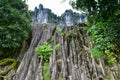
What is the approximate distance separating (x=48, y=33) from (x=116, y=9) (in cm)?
620

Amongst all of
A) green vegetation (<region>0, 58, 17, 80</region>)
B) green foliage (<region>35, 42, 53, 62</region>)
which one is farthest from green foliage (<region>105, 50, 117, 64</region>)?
green vegetation (<region>0, 58, 17, 80</region>)

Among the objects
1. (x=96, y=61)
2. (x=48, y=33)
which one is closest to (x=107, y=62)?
(x=96, y=61)

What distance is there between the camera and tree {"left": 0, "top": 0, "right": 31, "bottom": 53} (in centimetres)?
1113

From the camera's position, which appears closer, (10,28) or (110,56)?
(110,56)

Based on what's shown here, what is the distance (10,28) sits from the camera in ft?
37.2

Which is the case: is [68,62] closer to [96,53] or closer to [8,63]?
[96,53]

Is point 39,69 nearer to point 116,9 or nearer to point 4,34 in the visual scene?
point 4,34

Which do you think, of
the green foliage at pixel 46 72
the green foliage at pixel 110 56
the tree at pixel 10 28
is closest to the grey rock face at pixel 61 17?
the tree at pixel 10 28

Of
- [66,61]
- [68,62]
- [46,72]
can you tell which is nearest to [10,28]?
[46,72]

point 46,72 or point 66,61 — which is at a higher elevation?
point 66,61

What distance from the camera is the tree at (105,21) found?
7.85 m

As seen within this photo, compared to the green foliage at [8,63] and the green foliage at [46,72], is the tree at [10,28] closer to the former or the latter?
the green foliage at [8,63]

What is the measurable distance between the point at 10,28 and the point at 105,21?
16.0 ft

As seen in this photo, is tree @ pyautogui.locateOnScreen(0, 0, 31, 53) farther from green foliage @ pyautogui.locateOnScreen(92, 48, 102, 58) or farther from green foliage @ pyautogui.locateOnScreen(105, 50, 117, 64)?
green foliage @ pyautogui.locateOnScreen(105, 50, 117, 64)
